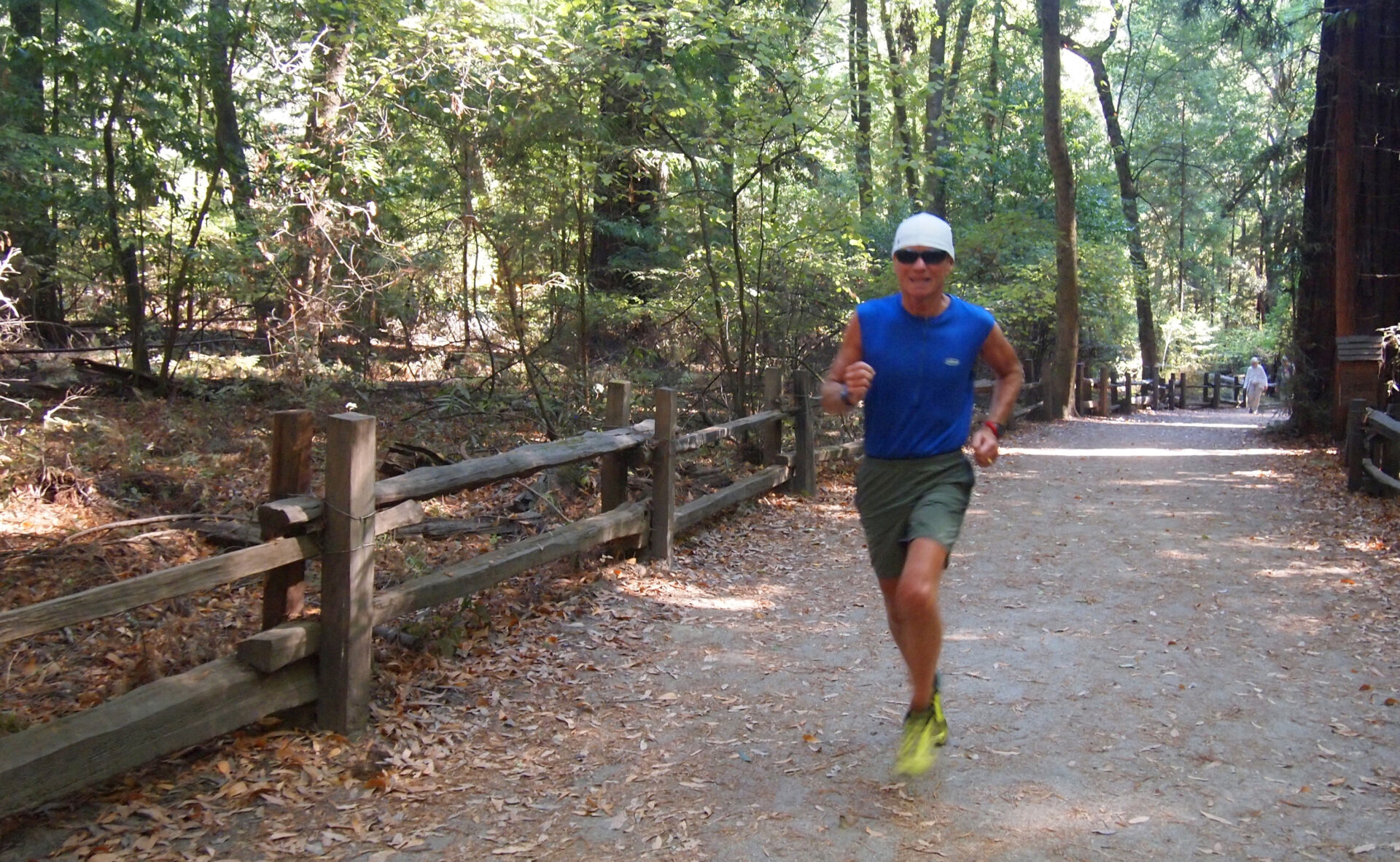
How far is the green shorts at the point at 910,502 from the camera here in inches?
149

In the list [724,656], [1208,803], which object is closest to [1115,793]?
[1208,803]

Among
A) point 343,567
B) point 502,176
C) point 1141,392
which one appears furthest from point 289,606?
point 1141,392

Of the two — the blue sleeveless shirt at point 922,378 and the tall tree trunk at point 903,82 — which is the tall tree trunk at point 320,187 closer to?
the tall tree trunk at point 903,82

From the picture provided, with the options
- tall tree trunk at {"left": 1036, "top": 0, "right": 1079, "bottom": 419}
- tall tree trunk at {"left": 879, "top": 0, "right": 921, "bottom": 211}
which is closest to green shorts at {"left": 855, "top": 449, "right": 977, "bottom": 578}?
tall tree trunk at {"left": 879, "top": 0, "right": 921, "bottom": 211}

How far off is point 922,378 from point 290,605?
2843 millimetres

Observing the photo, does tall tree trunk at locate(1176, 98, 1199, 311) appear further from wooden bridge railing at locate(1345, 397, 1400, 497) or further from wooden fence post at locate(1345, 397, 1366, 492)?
wooden fence post at locate(1345, 397, 1366, 492)

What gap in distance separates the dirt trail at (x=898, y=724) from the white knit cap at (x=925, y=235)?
2.03 m

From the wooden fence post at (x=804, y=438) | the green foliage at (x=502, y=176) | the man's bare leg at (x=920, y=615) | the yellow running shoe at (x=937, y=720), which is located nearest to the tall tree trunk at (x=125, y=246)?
the green foliage at (x=502, y=176)

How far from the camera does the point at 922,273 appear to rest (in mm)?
3818

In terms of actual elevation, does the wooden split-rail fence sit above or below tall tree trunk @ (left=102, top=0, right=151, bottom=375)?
below

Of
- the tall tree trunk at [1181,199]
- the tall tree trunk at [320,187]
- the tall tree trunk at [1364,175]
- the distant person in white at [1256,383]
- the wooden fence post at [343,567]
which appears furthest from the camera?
the tall tree trunk at [1181,199]

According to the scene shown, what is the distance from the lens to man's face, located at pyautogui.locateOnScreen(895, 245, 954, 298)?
382 cm

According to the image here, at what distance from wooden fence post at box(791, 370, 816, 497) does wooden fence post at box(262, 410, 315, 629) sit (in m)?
6.63

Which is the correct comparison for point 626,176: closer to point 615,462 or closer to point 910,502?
point 615,462
